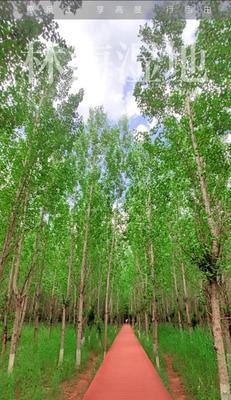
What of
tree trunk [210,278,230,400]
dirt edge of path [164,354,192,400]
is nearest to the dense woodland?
tree trunk [210,278,230,400]

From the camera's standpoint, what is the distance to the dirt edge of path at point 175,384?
9419 mm

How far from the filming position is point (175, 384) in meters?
11.2

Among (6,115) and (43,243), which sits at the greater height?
(6,115)

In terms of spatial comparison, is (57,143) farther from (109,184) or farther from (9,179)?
(109,184)

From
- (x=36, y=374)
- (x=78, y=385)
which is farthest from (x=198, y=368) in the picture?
(x=36, y=374)

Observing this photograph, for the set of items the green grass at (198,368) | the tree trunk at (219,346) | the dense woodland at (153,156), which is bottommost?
the green grass at (198,368)

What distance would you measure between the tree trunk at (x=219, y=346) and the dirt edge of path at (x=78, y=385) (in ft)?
16.3

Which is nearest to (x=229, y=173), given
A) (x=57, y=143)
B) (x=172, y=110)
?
(x=172, y=110)

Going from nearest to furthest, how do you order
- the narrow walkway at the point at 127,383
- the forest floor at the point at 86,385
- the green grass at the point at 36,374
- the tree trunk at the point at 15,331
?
the narrow walkway at the point at 127,383 < the green grass at the point at 36,374 < the forest floor at the point at 86,385 < the tree trunk at the point at 15,331

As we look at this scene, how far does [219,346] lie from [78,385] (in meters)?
6.59

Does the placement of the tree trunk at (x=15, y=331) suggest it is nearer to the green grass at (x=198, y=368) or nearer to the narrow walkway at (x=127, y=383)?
the narrow walkway at (x=127, y=383)

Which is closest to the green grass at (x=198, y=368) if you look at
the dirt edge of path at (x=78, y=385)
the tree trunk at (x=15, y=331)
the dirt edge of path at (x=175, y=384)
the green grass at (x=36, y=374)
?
the dirt edge of path at (x=175, y=384)

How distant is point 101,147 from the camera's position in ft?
61.5

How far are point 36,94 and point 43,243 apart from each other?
7.79 m
